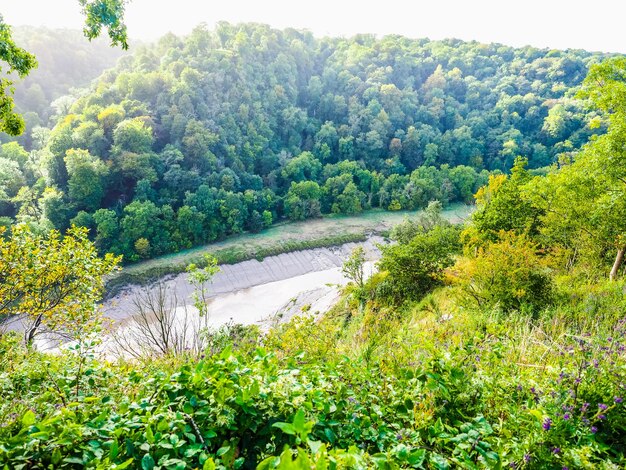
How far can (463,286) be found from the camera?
11.5 metres

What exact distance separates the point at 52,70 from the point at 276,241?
58.4m

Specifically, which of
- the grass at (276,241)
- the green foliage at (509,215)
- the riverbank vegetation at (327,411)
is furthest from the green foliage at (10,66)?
the grass at (276,241)

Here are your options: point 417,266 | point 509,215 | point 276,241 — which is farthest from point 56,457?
point 276,241

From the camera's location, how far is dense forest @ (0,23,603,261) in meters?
32.6

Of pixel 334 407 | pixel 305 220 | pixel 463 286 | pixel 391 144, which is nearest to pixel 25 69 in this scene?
pixel 334 407

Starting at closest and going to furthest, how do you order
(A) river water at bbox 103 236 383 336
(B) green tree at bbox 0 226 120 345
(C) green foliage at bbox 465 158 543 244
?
(B) green tree at bbox 0 226 120 345, (C) green foliage at bbox 465 158 543 244, (A) river water at bbox 103 236 383 336

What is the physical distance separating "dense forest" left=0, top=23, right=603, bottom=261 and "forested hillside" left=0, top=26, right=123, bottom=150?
581mm

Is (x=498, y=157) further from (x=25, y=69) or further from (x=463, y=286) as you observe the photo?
(x=25, y=69)

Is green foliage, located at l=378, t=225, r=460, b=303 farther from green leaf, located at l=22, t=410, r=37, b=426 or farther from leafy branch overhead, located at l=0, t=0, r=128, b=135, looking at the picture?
green leaf, located at l=22, t=410, r=37, b=426

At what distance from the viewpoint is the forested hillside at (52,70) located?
5062cm

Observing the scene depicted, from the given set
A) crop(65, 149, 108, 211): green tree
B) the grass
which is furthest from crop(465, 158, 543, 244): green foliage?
crop(65, 149, 108, 211): green tree

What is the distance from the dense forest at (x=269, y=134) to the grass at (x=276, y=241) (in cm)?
127

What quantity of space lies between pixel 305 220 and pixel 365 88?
3177 cm

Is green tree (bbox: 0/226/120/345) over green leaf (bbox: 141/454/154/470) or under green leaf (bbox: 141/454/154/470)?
under
